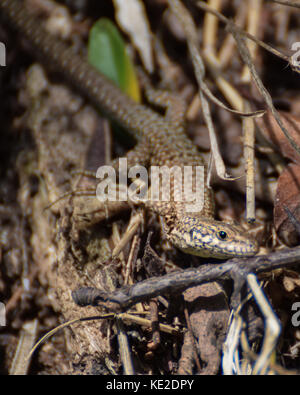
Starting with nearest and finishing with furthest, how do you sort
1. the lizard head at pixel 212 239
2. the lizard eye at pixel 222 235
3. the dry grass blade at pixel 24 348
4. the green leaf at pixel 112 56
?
the lizard head at pixel 212 239, the lizard eye at pixel 222 235, the dry grass blade at pixel 24 348, the green leaf at pixel 112 56

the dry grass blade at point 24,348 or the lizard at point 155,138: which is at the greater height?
the lizard at point 155,138

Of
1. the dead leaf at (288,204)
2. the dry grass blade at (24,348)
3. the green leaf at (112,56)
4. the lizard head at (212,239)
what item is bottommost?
the dry grass blade at (24,348)

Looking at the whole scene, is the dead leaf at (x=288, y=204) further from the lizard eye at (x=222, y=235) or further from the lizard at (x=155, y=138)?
the lizard eye at (x=222, y=235)

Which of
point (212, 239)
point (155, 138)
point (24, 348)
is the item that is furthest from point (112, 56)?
point (24, 348)

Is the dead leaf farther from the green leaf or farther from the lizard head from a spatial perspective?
the green leaf

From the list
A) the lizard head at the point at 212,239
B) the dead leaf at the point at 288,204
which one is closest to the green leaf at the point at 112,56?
the lizard head at the point at 212,239

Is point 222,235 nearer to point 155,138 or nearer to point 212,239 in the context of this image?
point 212,239

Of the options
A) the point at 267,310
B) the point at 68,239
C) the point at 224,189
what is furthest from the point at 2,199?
the point at 267,310

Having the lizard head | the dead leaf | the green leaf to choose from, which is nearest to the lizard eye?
the lizard head
